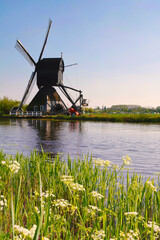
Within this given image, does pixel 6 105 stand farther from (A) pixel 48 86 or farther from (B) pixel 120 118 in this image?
(B) pixel 120 118

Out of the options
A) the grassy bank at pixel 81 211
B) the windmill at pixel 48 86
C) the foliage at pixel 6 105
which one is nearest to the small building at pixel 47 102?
the windmill at pixel 48 86

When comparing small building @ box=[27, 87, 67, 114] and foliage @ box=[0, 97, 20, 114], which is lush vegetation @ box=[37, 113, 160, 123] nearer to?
small building @ box=[27, 87, 67, 114]

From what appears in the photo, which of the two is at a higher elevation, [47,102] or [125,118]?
[47,102]

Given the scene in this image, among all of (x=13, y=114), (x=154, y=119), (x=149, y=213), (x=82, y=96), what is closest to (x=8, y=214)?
(x=149, y=213)

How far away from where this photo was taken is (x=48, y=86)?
131 feet

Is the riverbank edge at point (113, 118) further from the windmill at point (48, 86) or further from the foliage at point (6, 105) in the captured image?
the foliage at point (6, 105)

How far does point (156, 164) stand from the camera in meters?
9.61

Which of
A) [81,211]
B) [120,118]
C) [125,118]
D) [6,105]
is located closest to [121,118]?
[120,118]

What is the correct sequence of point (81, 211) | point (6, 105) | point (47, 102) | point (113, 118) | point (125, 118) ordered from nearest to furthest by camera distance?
point (81, 211) < point (125, 118) < point (113, 118) < point (47, 102) < point (6, 105)

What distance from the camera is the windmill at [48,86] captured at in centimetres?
3803

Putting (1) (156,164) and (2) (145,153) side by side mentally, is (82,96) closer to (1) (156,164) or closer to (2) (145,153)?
(2) (145,153)

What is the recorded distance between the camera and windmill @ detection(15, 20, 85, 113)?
3803 centimetres

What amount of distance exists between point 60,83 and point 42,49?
6479mm

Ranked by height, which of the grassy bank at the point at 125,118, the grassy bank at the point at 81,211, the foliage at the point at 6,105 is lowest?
the grassy bank at the point at 81,211
